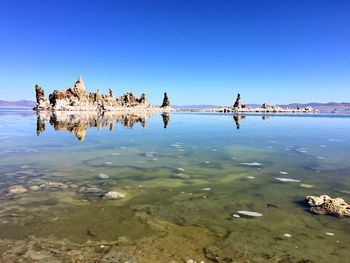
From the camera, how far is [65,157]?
581 inches

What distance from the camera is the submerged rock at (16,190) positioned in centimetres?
896

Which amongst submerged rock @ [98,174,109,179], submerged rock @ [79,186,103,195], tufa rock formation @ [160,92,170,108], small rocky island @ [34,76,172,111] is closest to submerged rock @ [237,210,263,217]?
submerged rock @ [79,186,103,195]

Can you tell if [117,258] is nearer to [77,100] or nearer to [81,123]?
[81,123]

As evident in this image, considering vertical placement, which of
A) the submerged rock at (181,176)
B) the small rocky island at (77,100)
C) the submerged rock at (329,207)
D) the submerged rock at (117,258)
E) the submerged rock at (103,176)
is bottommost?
the submerged rock at (117,258)

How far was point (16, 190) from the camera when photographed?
915 cm

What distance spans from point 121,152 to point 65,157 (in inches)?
114

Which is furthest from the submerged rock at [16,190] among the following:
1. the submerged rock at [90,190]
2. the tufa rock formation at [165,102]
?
the tufa rock formation at [165,102]

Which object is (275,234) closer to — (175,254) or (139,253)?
(175,254)

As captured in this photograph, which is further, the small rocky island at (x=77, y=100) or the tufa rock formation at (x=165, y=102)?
the tufa rock formation at (x=165, y=102)

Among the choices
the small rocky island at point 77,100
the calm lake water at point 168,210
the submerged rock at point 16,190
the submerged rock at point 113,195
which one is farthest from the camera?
the small rocky island at point 77,100

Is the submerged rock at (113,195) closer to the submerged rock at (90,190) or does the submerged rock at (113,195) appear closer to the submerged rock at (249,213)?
the submerged rock at (90,190)

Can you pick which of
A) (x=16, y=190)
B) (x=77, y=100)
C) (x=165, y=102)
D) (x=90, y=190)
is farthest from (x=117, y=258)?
(x=165, y=102)

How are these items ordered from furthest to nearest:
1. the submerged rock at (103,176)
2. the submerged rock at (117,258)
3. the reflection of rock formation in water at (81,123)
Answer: the reflection of rock formation in water at (81,123) < the submerged rock at (103,176) < the submerged rock at (117,258)

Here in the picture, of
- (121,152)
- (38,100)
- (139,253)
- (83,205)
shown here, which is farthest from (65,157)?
(38,100)
